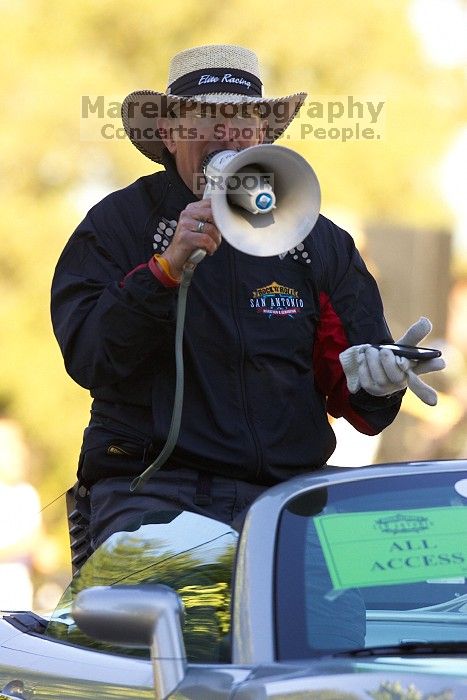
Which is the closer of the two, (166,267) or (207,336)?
(166,267)

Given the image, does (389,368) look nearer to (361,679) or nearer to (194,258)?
(194,258)

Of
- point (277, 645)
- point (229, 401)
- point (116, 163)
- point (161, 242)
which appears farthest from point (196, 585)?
point (116, 163)

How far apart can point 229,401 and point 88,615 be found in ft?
5.80

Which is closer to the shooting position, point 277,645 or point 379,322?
point 277,645

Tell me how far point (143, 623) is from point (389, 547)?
58cm

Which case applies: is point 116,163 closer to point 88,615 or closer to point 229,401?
point 229,401

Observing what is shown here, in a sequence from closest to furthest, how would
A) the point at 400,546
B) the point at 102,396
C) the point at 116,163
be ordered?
1. the point at 400,546
2. the point at 102,396
3. the point at 116,163

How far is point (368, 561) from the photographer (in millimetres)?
3475

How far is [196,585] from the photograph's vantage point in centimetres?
375

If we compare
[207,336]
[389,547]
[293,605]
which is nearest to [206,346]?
[207,336]

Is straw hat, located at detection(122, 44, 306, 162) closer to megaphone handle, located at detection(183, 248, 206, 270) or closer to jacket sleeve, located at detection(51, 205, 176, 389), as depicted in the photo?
jacket sleeve, located at detection(51, 205, 176, 389)

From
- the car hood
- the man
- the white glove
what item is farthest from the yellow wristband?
the car hood

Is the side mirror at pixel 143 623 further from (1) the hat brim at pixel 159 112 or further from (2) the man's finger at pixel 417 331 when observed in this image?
(1) the hat brim at pixel 159 112

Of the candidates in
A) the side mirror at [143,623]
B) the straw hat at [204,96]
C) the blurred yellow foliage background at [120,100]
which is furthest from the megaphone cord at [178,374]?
the blurred yellow foliage background at [120,100]
